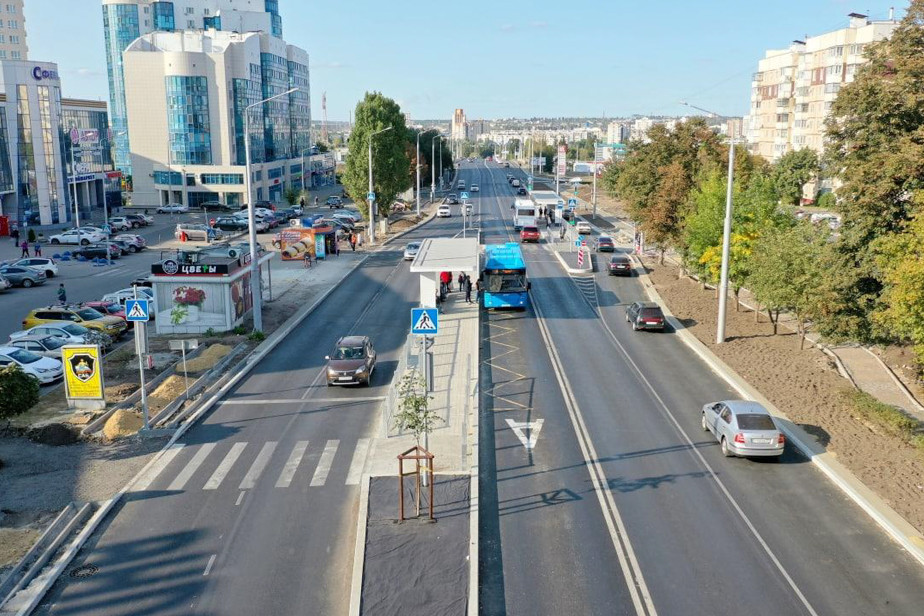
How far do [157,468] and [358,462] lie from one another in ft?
16.4

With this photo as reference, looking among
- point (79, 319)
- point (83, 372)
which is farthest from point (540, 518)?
point (79, 319)

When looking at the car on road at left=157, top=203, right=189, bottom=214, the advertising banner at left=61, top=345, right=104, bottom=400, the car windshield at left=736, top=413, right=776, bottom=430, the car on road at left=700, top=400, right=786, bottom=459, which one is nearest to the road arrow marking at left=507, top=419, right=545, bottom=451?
the car on road at left=700, top=400, right=786, bottom=459

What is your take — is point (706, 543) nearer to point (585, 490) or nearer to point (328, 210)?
point (585, 490)

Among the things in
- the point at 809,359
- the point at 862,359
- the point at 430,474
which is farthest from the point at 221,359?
the point at 862,359

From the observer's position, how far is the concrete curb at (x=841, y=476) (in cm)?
1590

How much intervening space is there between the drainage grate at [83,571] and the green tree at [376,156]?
6007 centimetres

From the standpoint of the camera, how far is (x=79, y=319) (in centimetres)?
3403

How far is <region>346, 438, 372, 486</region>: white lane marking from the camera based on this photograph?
1872cm

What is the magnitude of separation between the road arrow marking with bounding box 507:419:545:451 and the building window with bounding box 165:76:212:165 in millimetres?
88447

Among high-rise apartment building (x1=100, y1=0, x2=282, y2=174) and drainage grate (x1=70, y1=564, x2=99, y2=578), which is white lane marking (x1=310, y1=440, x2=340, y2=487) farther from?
high-rise apartment building (x1=100, y1=0, x2=282, y2=174)

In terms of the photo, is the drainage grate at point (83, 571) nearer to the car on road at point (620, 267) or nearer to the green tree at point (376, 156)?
the car on road at point (620, 267)

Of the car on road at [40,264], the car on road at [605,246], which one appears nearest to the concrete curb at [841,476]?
the car on road at [605,246]

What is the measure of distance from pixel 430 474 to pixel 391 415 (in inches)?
249

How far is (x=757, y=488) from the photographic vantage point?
18.6 metres
